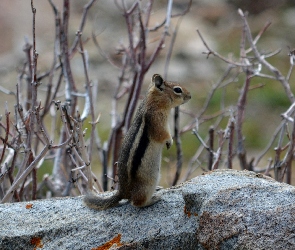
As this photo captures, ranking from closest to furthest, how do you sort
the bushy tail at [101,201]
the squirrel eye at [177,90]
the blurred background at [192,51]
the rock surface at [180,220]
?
the rock surface at [180,220], the bushy tail at [101,201], the squirrel eye at [177,90], the blurred background at [192,51]

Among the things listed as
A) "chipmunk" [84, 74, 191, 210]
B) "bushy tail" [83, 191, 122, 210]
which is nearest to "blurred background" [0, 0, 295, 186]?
"chipmunk" [84, 74, 191, 210]

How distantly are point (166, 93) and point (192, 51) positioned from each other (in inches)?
338

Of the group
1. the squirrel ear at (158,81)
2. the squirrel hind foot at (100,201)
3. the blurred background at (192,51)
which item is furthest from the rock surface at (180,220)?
the blurred background at (192,51)

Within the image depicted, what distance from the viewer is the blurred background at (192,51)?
1015 centimetres

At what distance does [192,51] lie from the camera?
12.5 meters

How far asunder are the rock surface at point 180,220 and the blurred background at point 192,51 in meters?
5.50

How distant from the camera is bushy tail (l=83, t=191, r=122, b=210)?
349cm

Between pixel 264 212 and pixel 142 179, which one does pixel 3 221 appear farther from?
pixel 264 212

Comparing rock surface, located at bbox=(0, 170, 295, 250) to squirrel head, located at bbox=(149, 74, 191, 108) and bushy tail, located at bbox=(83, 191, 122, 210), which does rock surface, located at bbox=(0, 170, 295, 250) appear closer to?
bushy tail, located at bbox=(83, 191, 122, 210)

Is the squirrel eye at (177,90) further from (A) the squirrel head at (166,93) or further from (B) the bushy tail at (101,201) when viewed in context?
(B) the bushy tail at (101,201)

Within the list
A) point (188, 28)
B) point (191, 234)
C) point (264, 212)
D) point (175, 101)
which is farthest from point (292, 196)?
point (188, 28)

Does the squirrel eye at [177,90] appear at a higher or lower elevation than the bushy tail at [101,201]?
higher

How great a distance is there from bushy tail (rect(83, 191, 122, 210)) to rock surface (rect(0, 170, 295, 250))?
4cm

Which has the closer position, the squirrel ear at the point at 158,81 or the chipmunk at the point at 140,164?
Answer: the chipmunk at the point at 140,164
